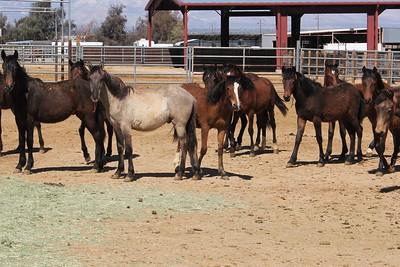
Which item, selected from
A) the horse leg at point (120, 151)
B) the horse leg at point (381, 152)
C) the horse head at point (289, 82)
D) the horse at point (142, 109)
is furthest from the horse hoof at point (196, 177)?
the horse leg at point (381, 152)

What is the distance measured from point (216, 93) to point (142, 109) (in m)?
1.27

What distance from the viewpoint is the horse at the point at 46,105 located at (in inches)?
544

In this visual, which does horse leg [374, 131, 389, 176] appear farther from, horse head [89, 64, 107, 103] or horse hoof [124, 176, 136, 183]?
horse head [89, 64, 107, 103]

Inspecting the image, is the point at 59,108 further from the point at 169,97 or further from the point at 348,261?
the point at 348,261

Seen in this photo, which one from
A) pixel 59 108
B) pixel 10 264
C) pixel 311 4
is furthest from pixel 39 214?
pixel 311 4

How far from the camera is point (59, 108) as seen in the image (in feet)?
46.4

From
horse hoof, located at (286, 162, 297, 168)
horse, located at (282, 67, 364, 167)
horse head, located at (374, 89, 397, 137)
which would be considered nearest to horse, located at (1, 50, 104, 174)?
horse hoof, located at (286, 162, 297, 168)

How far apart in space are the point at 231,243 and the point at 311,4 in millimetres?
28509

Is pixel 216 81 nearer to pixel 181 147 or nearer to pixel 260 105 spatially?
pixel 181 147

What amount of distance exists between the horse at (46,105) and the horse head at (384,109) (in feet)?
16.3

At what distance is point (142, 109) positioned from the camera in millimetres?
12820

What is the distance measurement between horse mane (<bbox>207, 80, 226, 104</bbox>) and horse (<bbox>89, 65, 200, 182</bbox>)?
0.30 m

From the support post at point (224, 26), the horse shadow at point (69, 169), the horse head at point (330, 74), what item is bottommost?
the horse shadow at point (69, 169)

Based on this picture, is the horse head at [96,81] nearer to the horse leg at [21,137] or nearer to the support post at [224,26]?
the horse leg at [21,137]
